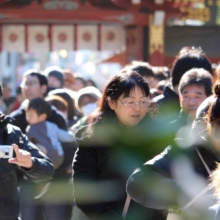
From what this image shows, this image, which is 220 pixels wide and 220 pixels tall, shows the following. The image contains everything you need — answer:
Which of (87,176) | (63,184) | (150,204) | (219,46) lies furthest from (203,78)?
(219,46)

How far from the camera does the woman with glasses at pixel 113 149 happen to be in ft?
14.4

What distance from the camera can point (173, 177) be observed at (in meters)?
3.51

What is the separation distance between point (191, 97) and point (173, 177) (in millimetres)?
1902

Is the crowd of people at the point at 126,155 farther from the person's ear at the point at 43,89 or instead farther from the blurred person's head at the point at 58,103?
the person's ear at the point at 43,89

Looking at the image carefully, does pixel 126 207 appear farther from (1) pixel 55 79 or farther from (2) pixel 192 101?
(1) pixel 55 79

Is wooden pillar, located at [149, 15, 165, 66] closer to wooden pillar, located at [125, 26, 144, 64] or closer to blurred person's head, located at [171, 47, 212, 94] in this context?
wooden pillar, located at [125, 26, 144, 64]

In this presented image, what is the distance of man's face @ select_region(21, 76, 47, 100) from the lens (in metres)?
8.64

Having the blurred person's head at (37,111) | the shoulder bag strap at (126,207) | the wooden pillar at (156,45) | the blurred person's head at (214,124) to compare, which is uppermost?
the blurred person's head at (214,124)

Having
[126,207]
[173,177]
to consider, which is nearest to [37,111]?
[126,207]

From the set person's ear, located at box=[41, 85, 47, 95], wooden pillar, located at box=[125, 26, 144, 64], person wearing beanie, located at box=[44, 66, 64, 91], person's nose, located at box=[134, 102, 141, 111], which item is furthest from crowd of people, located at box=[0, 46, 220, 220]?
wooden pillar, located at box=[125, 26, 144, 64]

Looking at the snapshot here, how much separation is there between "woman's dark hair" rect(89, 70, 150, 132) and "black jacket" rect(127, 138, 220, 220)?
108 cm

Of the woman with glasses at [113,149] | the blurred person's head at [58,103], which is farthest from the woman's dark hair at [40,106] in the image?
the woman with glasses at [113,149]

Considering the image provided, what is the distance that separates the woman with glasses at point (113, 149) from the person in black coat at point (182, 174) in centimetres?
80

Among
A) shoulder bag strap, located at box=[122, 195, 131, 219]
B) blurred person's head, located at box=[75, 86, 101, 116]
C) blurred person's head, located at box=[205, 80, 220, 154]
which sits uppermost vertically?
blurred person's head, located at box=[205, 80, 220, 154]
